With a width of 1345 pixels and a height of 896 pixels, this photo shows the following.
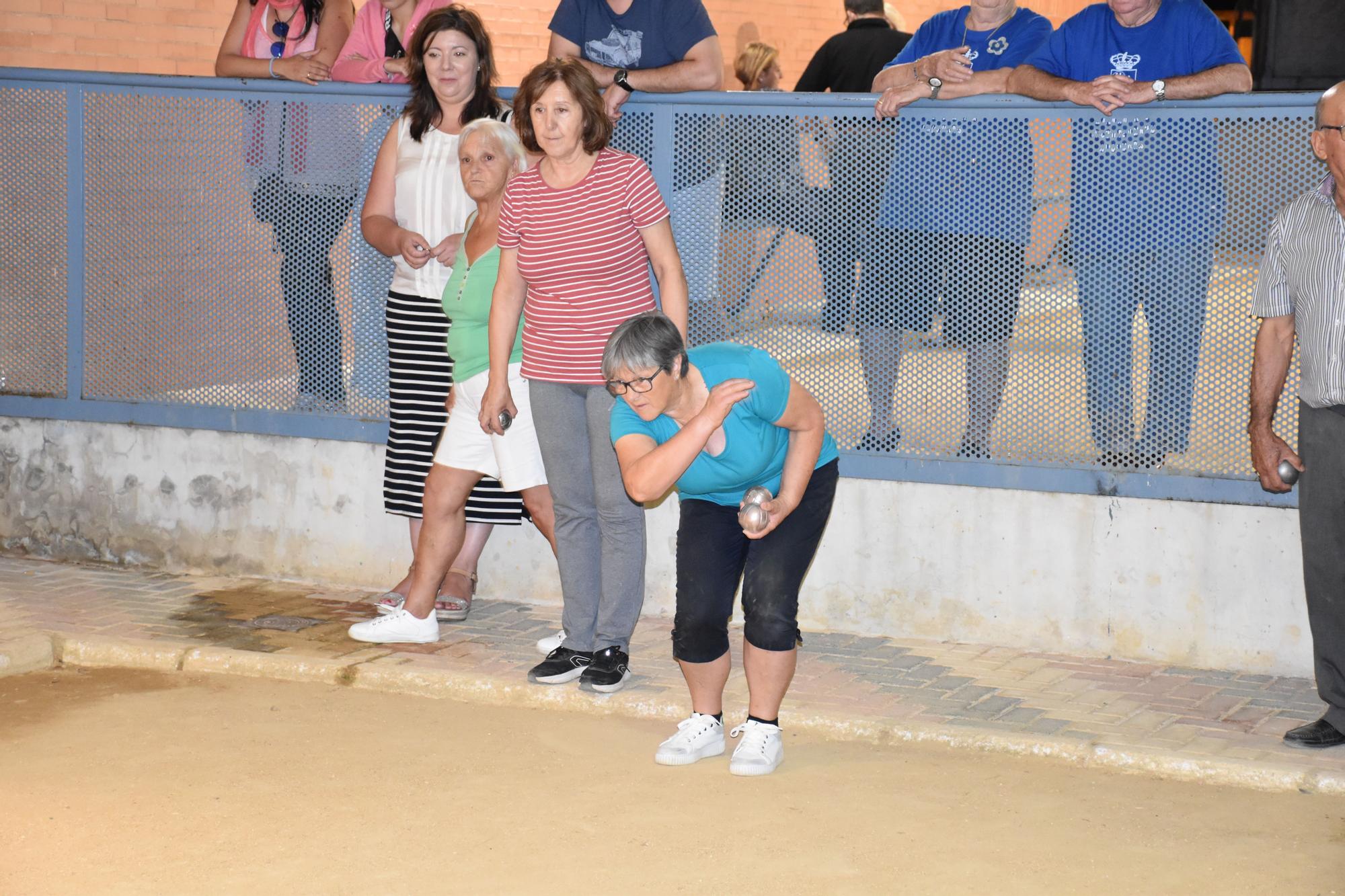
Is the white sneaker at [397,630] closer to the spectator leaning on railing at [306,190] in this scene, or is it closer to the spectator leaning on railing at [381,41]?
the spectator leaning on railing at [306,190]

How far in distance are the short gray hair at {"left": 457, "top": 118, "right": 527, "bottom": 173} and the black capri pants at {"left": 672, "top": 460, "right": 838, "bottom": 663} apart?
1768 mm

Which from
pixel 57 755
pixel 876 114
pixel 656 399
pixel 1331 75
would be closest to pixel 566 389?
pixel 656 399

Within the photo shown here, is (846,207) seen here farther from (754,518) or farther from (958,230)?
(754,518)

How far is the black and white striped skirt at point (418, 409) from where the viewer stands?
6887mm

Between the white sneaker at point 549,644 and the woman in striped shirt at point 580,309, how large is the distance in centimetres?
31

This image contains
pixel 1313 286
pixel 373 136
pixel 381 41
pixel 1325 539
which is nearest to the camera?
pixel 1313 286

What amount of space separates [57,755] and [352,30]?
3696 millimetres

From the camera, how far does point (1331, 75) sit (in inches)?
637

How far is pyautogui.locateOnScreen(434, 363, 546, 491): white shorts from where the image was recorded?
251 inches

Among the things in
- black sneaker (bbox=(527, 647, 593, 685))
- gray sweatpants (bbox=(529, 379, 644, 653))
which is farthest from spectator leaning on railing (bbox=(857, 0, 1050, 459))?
black sneaker (bbox=(527, 647, 593, 685))

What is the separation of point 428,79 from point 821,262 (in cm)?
178

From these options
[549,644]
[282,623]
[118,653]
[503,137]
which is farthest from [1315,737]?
[118,653]

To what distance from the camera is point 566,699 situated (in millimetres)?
6133

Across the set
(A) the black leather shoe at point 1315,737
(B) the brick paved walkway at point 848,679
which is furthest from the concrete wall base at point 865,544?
(A) the black leather shoe at point 1315,737
